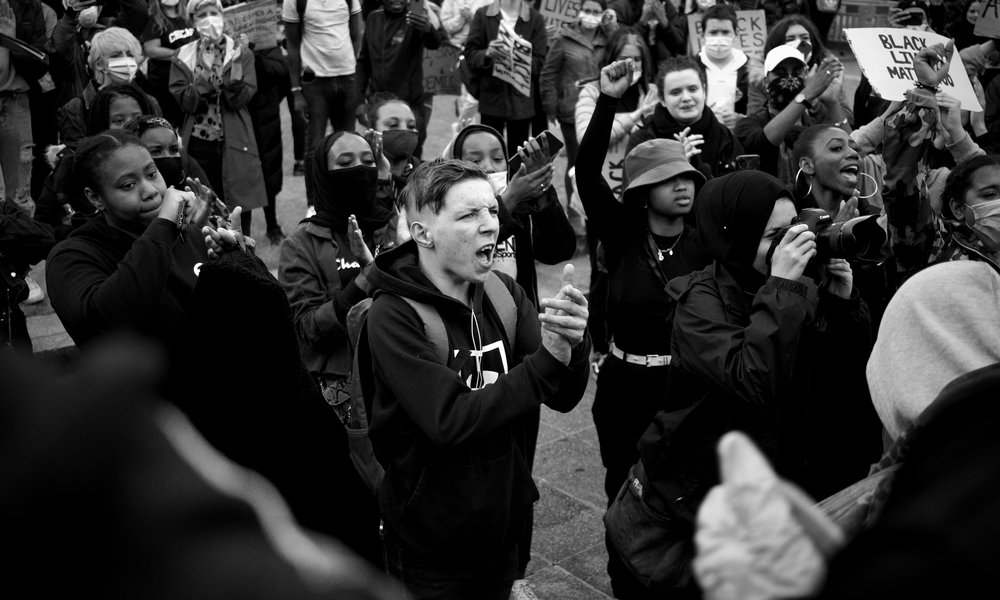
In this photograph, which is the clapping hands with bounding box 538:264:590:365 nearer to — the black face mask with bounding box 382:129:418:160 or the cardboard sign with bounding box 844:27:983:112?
the black face mask with bounding box 382:129:418:160

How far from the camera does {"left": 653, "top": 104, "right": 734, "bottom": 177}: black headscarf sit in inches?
214

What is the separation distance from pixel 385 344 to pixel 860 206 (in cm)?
274

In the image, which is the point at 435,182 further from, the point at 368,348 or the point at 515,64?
the point at 515,64

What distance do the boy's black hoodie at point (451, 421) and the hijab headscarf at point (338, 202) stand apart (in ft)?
4.39

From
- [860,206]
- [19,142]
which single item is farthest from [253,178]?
[860,206]

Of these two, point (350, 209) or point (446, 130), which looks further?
point (446, 130)

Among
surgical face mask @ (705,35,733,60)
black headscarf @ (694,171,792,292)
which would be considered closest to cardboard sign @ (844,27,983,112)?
surgical face mask @ (705,35,733,60)

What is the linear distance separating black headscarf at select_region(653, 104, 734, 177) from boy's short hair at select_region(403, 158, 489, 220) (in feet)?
8.34

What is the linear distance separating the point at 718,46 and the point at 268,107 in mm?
3726

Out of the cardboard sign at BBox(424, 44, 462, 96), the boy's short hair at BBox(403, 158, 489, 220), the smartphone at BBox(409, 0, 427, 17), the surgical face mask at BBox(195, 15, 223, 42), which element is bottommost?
the cardboard sign at BBox(424, 44, 462, 96)

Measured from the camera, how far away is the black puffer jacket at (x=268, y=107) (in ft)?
26.9

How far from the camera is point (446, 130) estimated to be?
42.2 ft

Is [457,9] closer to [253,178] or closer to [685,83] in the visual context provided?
[253,178]

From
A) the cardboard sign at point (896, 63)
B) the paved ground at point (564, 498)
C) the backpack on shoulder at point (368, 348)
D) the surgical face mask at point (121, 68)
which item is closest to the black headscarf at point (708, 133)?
the cardboard sign at point (896, 63)
